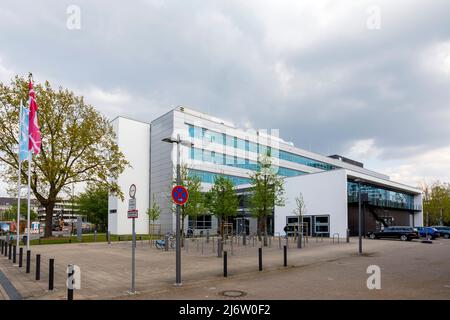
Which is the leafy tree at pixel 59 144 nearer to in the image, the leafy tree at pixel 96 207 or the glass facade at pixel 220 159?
the glass facade at pixel 220 159

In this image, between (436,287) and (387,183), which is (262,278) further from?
(387,183)

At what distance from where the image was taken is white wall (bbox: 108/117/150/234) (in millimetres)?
54406

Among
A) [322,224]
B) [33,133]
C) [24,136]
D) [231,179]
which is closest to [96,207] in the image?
[231,179]

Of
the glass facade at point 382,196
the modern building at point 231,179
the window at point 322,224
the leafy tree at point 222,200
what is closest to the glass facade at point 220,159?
the modern building at point 231,179

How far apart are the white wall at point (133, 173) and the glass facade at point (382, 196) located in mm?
30282

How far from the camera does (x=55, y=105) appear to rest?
3422 centimetres

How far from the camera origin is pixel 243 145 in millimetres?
63938

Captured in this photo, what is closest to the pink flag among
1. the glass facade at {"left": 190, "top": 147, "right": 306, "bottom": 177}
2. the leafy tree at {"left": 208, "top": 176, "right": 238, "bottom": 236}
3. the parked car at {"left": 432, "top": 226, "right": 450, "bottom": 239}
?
the leafy tree at {"left": 208, "top": 176, "right": 238, "bottom": 236}

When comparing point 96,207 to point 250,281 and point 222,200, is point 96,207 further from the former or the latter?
point 250,281

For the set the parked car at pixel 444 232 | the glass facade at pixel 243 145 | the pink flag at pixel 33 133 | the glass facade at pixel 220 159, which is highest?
the glass facade at pixel 243 145

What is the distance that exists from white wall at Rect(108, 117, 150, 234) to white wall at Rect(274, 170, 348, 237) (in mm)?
21296

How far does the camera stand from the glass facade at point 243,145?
5625cm

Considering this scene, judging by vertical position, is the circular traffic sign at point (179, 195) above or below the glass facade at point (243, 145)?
below
